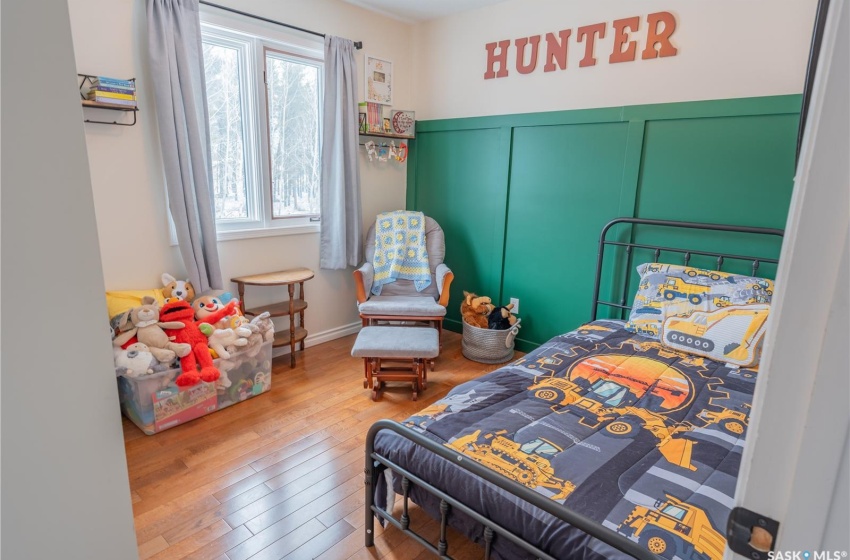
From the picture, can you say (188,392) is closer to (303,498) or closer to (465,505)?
(303,498)

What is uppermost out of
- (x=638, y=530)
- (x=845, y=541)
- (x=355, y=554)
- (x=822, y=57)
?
(x=822, y=57)

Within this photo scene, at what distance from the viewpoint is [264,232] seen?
132 inches

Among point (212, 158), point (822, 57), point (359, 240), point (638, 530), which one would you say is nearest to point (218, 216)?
point (212, 158)

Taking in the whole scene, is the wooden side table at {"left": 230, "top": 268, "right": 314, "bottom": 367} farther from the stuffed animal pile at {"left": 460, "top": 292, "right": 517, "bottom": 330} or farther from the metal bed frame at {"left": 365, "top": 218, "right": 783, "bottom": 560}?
the metal bed frame at {"left": 365, "top": 218, "right": 783, "bottom": 560}

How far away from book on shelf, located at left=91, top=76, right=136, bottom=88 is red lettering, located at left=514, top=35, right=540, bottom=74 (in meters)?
2.56

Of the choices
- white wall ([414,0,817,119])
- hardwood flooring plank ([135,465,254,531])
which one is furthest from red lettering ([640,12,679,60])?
hardwood flooring plank ([135,465,254,531])

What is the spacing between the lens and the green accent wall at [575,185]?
257 centimetres

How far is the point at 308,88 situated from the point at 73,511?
344 cm

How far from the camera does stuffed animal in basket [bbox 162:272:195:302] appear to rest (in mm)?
2750

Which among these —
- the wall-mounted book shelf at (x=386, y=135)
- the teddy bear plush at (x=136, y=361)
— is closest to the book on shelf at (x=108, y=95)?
the teddy bear plush at (x=136, y=361)

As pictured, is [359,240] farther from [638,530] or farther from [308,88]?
[638,530]

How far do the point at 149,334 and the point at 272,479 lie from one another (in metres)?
1.05

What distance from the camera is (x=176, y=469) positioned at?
2.19 meters

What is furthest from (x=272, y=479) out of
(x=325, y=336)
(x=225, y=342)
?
(x=325, y=336)
